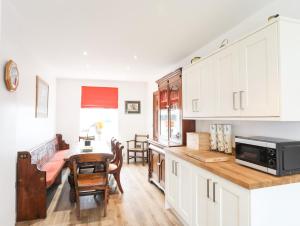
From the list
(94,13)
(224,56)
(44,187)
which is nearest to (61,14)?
(94,13)

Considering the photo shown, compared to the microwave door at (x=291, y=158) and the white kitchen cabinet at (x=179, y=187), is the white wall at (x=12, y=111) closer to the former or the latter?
the white kitchen cabinet at (x=179, y=187)

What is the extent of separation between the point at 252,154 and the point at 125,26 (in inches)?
82.6

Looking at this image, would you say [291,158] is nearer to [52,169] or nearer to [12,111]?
[12,111]

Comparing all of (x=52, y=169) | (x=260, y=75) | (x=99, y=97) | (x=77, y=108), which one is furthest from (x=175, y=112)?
(x=77, y=108)

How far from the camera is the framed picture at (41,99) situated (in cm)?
361

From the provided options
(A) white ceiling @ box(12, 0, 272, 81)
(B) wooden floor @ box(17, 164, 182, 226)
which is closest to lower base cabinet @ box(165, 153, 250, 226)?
(B) wooden floor @ box(17, 164, 182, 226)

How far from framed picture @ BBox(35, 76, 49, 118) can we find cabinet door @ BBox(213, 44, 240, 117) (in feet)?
10.4

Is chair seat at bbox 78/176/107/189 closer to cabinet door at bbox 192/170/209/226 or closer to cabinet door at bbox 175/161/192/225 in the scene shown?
cabinet door at bbox 175/161/192/225

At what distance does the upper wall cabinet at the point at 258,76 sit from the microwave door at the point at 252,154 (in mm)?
276

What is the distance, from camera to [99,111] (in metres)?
6.11

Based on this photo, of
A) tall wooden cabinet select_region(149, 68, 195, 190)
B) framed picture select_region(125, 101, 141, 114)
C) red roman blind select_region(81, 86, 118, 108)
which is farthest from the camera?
framed picture select_region(125, 101, 141, 114)

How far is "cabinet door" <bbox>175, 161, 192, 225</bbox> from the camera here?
227 centimetres

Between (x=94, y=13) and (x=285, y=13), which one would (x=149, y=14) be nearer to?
(x=94, y=13)

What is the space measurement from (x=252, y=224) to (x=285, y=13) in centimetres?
193
